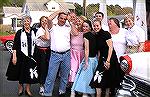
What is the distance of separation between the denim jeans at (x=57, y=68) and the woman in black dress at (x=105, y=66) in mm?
912

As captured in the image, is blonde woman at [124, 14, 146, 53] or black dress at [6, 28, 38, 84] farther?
black dress at [6, 28, 38, 84]

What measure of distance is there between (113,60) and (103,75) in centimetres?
30

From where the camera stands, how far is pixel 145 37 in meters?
5.86

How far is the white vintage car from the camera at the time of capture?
4.43 meters

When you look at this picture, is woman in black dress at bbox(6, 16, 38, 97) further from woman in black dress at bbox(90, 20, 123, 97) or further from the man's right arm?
woman in black dress at bbox(90, 20, 123, 97)

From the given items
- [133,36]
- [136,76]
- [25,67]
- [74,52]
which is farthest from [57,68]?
[136,76]

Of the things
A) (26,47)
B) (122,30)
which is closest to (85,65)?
(122,30)

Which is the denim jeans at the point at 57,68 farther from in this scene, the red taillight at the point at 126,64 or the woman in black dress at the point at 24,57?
the red taillight at the point at 126,64

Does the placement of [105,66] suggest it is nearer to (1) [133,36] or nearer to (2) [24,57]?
(1) [133,36]

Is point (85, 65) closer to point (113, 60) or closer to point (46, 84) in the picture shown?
point (113, 60)

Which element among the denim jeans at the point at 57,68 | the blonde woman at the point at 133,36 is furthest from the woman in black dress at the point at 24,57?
the blonde woman at the point at 133,36

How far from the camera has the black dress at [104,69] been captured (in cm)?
571

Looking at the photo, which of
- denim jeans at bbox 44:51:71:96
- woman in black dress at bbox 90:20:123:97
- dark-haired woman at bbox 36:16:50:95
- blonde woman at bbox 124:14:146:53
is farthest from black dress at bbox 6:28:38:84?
blonde woman at bbox 124:14:146:53

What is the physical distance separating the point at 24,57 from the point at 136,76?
2.78 metres
